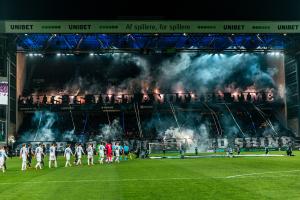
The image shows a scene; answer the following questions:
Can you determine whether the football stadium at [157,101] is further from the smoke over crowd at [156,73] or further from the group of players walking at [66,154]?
the group of players walking at [66,154]

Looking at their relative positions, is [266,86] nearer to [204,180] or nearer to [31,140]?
[31,140]

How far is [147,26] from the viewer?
37.1 m

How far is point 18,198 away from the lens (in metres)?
13.7

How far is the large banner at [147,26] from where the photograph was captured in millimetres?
36719

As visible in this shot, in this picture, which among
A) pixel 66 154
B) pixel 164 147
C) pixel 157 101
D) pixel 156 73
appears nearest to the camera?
pixel 66 154

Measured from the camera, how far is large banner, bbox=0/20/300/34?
36719 mm

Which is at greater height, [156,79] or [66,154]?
[156,79]

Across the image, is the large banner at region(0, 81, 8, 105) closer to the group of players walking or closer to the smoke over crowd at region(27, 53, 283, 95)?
the group of players walking

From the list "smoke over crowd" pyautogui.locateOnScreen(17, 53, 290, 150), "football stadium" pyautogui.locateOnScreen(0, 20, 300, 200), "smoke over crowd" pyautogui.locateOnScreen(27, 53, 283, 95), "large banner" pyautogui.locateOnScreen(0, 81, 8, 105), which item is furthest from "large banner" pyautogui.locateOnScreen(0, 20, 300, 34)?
"smoke over crowd" pyautogui.locateOnScreen(27, 53, 283, 95)

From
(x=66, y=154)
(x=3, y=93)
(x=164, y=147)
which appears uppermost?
(x=3, y=93)

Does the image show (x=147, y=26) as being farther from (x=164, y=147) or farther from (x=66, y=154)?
(x=164, y=147)

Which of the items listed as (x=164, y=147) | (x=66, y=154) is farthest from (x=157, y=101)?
(x=66, y=154)
